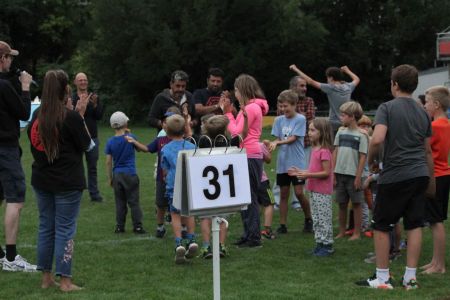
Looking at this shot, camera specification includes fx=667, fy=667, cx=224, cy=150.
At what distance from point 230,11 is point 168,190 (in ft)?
114

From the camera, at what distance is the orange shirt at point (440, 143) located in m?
6.37

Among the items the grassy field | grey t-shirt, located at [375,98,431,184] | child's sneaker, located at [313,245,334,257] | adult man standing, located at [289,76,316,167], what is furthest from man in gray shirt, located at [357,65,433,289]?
adult man standing, located at [289,76,316,167]

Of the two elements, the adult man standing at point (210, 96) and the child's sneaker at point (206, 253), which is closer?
the child's sneaker at point (206, 253)

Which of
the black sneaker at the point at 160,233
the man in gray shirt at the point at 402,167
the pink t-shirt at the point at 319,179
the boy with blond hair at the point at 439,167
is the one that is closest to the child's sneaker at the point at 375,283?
the man in gray shirt at the point at 402,167

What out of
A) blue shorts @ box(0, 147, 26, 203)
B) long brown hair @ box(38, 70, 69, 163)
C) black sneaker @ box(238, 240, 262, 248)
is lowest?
black sneaker @ box(238, 240, 262, 248)

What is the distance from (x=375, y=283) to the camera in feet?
19.4

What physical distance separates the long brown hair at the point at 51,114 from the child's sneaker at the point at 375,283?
9.65 feet

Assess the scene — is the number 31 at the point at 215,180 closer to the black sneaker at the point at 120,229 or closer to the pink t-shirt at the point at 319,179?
the pink t-shirt at the point at 319,179

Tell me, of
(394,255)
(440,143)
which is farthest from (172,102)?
(440,143)

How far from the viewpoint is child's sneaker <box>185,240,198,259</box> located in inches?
267

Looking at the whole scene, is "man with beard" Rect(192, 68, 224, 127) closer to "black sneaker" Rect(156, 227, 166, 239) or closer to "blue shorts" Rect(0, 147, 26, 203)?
"black sneaker" Rect(156, 227, 166, 239)

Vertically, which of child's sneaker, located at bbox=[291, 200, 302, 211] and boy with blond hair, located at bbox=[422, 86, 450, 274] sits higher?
boy with blond hair, located at bbox=[422, 86, 450, 274]

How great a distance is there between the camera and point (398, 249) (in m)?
7.29

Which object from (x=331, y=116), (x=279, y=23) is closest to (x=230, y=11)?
→ (x=279, y=23)
